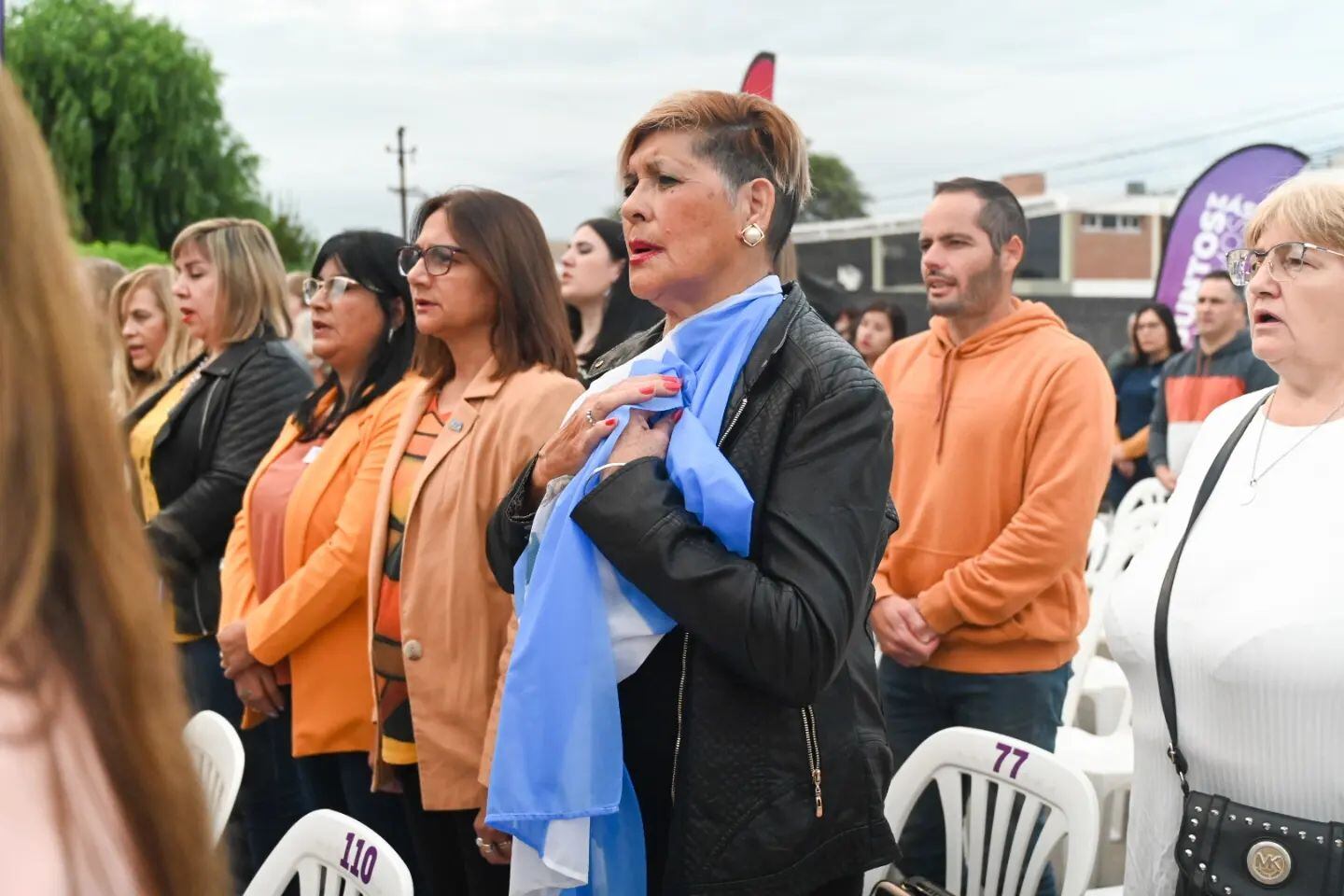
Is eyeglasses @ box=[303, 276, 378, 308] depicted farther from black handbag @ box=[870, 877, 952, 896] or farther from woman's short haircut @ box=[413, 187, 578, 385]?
black handbag @ box=[870, 877, 952, 896]

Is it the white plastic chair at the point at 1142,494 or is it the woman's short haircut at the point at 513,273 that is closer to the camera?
the woman's short haircut at the point at 513,273

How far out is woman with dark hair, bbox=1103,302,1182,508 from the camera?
29.2 feet

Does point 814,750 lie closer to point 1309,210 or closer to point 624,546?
point 624,546


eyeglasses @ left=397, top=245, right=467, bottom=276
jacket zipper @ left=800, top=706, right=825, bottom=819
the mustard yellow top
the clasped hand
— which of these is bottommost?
jacket zipper @ left=800, top=706, right=825, bottom=819

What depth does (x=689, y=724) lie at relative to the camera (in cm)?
201

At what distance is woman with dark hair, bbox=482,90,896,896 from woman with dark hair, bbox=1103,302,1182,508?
726 cm

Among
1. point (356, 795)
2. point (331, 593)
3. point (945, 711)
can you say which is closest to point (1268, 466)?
point (945, 711)

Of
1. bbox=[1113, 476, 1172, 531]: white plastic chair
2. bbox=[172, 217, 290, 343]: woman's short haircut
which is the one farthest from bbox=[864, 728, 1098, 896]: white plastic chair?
bbox=[1113, 476, 1172, 531]: white plastic chair

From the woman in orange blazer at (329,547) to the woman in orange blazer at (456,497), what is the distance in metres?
0.30

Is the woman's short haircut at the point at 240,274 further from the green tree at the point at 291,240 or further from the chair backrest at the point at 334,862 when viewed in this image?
the green tree at the point at 291,240

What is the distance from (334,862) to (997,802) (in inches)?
51.5

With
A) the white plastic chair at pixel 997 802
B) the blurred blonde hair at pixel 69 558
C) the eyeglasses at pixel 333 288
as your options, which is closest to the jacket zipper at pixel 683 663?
the white plastic chair at pixel 997 802

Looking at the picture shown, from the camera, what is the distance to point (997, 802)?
2.62m

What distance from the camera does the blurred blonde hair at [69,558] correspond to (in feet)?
2.79
